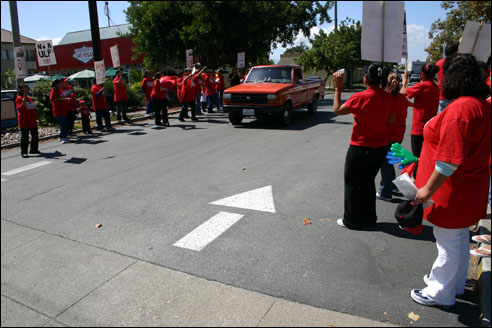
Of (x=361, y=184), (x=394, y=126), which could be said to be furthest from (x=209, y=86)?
(x=361, y=184)

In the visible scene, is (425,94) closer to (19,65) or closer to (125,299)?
(125,299)

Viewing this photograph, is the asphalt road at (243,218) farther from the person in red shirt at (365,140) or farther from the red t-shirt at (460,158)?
the red t-shirt at (460,158)

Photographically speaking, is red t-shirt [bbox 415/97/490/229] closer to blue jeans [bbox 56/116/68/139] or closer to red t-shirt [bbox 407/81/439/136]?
red t-shirt [bbox 407/81/439/136]

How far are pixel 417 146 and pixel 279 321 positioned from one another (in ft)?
13.5

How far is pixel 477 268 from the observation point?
12.5ft

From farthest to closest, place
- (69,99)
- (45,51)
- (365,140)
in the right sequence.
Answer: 1. (45,51)
2. (69,99)
3. (365,140)

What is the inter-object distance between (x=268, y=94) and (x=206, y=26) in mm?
8209

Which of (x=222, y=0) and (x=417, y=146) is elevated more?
(x=222, y=0)

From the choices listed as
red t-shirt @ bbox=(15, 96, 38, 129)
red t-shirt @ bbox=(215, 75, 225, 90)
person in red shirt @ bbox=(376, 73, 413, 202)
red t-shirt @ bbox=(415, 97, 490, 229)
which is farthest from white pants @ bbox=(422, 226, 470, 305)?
red t-shirt @ bbox=(215, 75, 225, 90)

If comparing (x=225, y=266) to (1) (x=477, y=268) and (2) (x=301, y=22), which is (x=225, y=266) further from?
(2) (x=301, y=22)

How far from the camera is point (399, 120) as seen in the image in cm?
529

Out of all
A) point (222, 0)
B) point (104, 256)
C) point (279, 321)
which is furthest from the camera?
point (222, 0)

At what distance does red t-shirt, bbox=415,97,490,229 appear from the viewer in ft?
8.77

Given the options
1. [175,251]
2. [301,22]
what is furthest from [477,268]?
[301,22]
